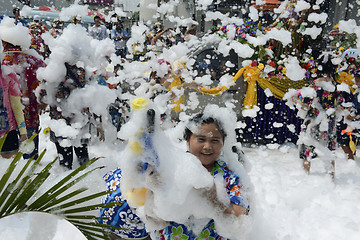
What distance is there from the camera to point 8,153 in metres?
3.50

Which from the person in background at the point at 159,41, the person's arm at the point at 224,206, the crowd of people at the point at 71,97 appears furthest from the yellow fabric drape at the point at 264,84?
the person in background at the point at 159,41

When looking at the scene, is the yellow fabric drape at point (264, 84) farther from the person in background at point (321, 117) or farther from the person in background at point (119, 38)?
the person in background at point (119, 38)

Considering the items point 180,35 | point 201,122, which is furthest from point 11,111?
point 180,35

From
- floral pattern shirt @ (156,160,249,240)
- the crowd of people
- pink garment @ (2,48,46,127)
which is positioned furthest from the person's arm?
pink garment @ (2,48,46,127)

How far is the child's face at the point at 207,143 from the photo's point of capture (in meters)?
1.47

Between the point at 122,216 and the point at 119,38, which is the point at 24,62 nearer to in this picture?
the point at 122,216

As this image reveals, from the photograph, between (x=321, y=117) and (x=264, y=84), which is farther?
(x=264, y=84)

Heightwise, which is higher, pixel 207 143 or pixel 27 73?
pixel 27 73

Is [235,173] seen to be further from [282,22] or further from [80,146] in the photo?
[282,22]

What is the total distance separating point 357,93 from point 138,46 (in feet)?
23.0

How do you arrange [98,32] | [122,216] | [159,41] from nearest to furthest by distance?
[122,216] → [98,32] → [159,41]

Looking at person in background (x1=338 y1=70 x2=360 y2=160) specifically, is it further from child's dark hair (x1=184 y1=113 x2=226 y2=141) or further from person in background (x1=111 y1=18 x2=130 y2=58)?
person in background (x1=111 y1=18 x2=130 y2=58)

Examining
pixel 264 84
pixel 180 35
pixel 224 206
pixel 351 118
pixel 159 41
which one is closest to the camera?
pixel 224 206

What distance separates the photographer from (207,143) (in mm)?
1475
